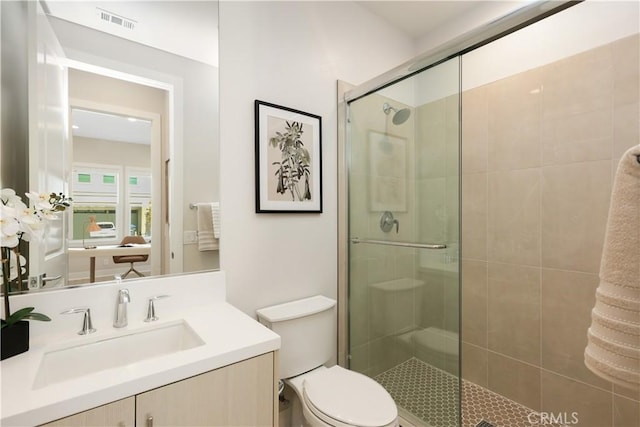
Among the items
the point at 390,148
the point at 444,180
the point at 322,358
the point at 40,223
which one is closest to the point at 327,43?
the point at 390,148

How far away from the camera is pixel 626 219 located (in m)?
0.56

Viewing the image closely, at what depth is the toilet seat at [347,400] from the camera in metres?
1.14

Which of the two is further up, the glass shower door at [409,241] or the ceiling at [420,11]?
the ceiling at [420,11]

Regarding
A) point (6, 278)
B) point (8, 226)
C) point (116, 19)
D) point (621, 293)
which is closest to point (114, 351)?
point (6, 278)

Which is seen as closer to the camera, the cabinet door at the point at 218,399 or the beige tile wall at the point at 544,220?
the cabinet door at the point at 218,399

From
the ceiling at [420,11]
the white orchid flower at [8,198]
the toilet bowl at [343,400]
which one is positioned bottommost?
the toilet bowl at [343,400]

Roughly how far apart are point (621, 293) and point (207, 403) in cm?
100

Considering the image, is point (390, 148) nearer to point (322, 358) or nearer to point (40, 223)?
point (322, 358)

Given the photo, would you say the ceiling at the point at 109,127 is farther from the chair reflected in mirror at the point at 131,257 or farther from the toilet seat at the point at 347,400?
the toilet seat at the point at 347,400

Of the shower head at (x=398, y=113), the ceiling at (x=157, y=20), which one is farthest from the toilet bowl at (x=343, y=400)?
the ceiling at (x=157, y=20)

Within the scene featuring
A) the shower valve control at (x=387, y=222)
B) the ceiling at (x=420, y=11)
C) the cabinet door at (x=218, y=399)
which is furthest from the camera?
the ceiling at (x=420, y=11)

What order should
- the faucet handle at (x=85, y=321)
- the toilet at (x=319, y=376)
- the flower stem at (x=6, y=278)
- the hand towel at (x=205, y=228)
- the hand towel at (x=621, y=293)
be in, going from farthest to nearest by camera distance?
the hand towel at (x=205, y=228), the toilet at (x=319, y=376), the faucet handle at (x=85, y=321), the flower stem at (x=6, y=278), the hand towel at (x=621, y=293)

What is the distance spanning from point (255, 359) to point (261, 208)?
2.55 ft

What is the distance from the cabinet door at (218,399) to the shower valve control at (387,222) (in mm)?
1063
